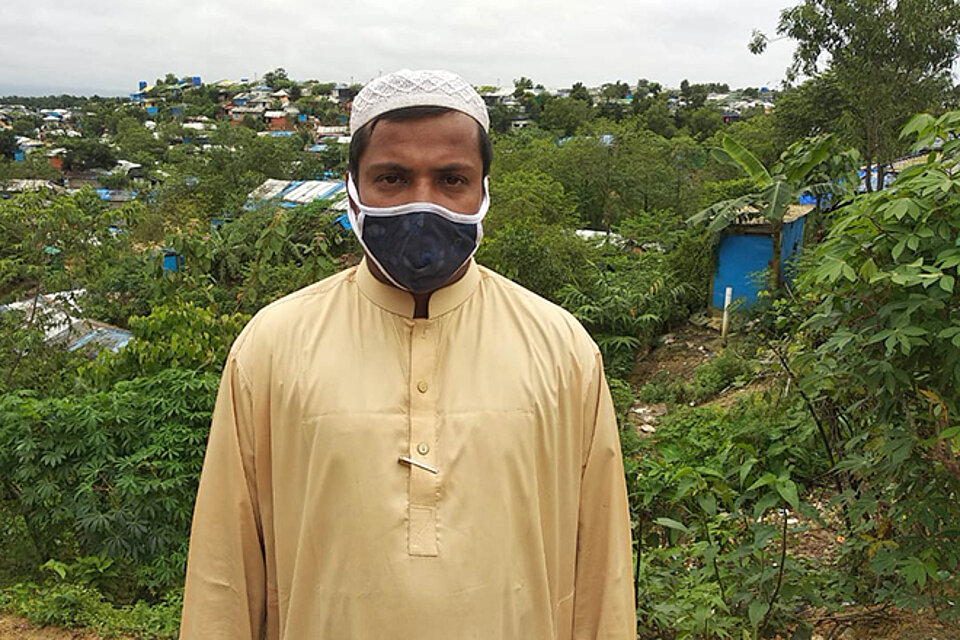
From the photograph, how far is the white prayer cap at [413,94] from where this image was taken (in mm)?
1168

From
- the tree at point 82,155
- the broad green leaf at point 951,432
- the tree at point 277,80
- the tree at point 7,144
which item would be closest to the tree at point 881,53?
the broad green leaf at point 951,432

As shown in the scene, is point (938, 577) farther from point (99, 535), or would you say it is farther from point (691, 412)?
point (691, 412)

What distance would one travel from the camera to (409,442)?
1163 millimetres

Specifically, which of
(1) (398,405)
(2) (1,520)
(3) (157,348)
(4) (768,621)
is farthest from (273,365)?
(2) (1,520)

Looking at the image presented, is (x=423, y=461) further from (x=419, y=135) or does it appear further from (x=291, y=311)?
(x=419, y=135)

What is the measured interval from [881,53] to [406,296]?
13.2 m

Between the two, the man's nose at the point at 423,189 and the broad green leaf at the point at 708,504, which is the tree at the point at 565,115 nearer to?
the broad green leaf at the point at 708,504

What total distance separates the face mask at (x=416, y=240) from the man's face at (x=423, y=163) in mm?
20

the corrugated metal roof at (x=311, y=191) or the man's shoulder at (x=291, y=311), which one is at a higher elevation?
the man's shoulder at (x=291, y=311)

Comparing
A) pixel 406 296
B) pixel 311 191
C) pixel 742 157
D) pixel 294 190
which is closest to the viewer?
pixel 406 296

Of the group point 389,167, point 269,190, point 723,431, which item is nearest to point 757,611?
point 389,167

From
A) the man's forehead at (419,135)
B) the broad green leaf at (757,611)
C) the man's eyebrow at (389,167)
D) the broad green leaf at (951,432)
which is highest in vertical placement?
the man's forehead at (419,135)

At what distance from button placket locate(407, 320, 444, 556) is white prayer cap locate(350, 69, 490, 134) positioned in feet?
1.28

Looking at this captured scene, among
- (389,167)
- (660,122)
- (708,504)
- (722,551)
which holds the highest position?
(660,122)
